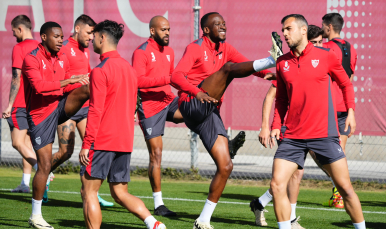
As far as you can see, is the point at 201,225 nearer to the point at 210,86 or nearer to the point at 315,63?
the point at 210,86

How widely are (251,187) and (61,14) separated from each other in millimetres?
5582

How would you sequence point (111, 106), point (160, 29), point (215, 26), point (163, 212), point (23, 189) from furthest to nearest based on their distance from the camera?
point (23, 189) < point (160, 29) < point (163, 212) < point (215, 26) < point (111, 106)

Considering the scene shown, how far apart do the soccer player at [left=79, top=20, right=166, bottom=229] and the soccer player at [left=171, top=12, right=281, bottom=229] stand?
93 centimetres

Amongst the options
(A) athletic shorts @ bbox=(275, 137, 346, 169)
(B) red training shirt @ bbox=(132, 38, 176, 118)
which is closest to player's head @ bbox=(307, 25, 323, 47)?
(B) red training shirt @ bbox=(132, 38, 176, 118)

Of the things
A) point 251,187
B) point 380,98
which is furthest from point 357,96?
point 251,187

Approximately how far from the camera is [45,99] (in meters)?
6.22

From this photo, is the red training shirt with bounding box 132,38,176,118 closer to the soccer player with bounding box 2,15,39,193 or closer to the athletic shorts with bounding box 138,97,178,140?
the athletic shorts with bounding box 138,97,178,140

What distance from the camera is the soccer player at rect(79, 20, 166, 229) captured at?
4.52m

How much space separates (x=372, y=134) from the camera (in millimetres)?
9578

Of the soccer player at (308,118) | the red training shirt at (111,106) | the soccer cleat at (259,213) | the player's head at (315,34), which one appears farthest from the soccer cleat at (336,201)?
the red training shirt at (111,106)

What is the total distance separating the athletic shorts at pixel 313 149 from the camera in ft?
15.8

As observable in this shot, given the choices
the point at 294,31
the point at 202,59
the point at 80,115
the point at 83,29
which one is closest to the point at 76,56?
the point at 83,29

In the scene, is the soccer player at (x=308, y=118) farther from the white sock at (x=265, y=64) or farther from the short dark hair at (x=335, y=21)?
the short dark hair at (x=335, y=21)

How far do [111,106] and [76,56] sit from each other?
332 centimetres
